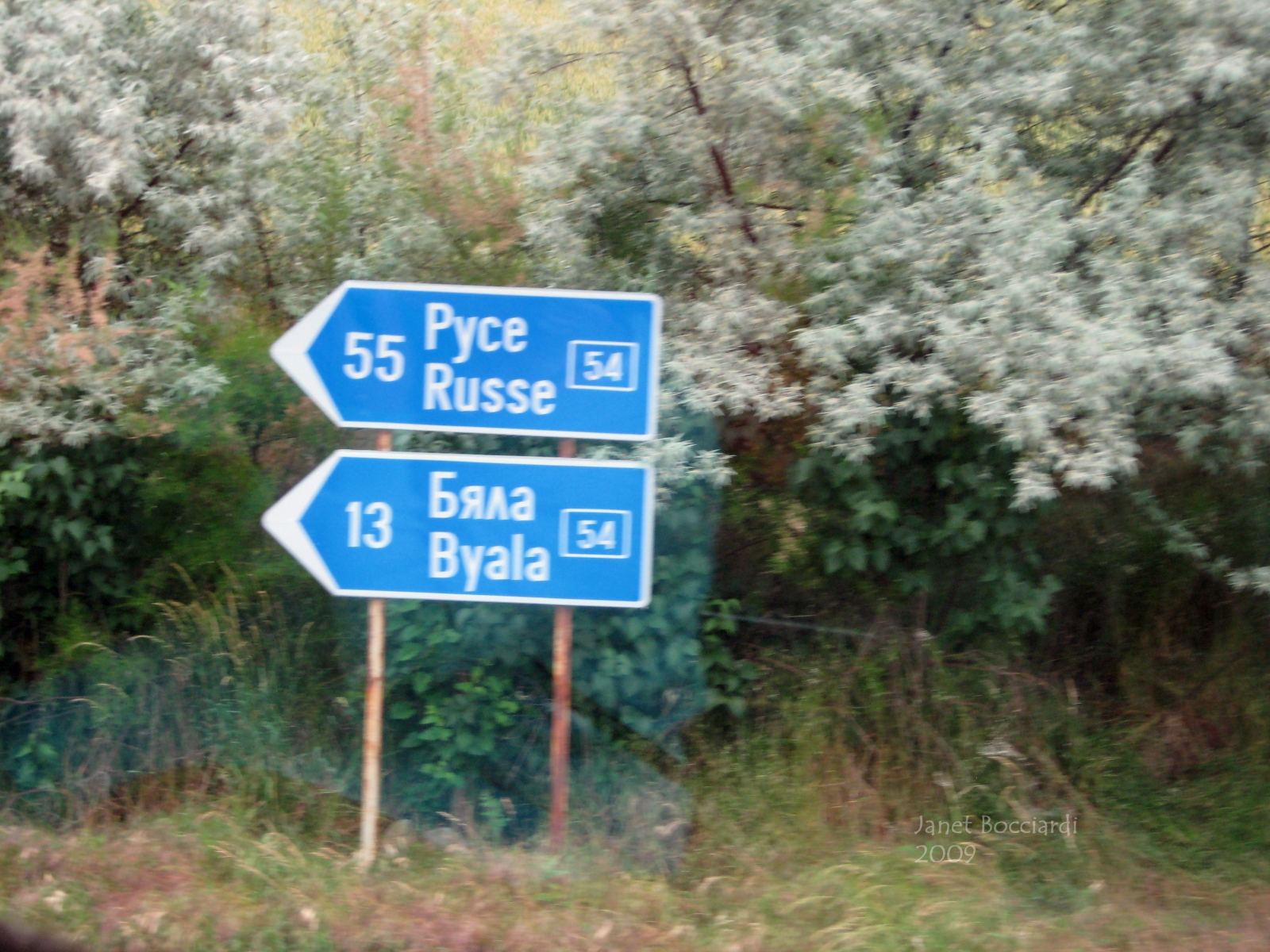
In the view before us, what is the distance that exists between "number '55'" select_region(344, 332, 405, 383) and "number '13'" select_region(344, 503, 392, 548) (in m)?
0.49

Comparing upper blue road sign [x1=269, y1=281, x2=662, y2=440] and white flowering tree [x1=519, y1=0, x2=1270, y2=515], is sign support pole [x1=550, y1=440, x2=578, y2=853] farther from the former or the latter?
white flowering tree [x1=519, y1=0, x2=1270, y2=515]

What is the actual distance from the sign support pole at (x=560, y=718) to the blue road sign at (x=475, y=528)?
158mm

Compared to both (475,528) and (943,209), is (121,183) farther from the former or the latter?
(943,209)

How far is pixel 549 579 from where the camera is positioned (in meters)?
4.03

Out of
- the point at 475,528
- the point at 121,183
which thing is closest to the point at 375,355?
the point at 475,528

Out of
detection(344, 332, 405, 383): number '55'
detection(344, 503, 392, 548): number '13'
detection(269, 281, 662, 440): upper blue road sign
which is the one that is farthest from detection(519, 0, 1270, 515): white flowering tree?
detection(344, 503, 392, 548): number '13'

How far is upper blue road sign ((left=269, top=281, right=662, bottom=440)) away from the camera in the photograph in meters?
4.06

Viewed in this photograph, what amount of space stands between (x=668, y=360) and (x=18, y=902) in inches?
132

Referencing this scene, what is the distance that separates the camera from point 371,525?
405cm

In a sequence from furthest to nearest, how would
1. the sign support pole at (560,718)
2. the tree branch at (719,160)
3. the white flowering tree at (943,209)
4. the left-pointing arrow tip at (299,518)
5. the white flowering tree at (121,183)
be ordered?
the tree branch at (719,160)
the white flowering tree at (121,183)
the white flowering tree at (943,209)
the sign support pole at (560,718)
the left-pointing arrow tip at (299,518)

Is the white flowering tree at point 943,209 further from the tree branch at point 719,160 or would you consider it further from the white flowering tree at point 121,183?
the white flowering tree at point 121,183

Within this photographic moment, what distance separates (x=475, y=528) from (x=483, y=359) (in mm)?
652

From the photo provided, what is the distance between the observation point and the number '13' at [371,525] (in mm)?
4051

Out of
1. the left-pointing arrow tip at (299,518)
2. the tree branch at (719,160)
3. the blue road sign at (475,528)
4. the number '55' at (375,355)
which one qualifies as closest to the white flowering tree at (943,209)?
the tree branch at (719,160)
